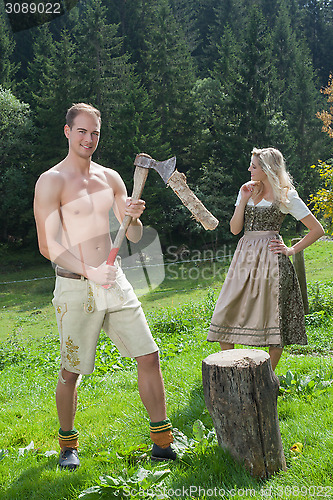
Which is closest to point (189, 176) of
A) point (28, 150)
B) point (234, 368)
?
point (28, 150)

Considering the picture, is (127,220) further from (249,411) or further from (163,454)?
(163,454)

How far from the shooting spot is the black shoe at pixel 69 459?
326 cm

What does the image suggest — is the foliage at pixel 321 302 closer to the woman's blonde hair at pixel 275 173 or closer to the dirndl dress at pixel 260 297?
the dirndl dress at pixel 260 297

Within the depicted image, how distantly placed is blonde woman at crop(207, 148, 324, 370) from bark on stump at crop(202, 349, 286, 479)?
1.52 metres

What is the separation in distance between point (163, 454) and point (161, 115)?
28044 millimetres

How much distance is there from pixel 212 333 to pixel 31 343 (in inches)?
219

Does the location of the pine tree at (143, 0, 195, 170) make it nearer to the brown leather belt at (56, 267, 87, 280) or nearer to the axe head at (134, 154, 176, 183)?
the axe head at (134, 154, 176, 183)

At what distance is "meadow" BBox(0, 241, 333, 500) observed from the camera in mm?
2705

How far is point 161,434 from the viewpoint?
10.5ft

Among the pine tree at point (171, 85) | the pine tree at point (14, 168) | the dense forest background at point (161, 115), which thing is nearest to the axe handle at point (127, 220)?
the dense forest background at point (161, 115)

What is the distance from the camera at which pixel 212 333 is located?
4.52 metres

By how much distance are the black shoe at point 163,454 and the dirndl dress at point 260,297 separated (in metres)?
1.43

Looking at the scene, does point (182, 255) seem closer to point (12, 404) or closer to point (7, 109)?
point (7, 109)

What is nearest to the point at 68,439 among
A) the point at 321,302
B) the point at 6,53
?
the point at 321,302
